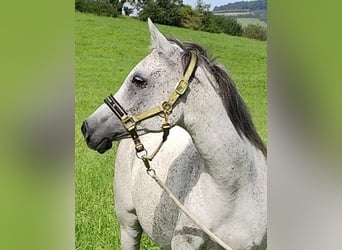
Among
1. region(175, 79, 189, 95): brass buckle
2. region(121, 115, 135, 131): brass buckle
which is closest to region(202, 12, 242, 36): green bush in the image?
region(175, 79, 189, 95): brass buckle

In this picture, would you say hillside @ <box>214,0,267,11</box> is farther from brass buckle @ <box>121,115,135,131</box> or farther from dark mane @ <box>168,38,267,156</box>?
brass buckle @ <box>121,115,135,131</box>

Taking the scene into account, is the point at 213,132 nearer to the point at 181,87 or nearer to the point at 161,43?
the point at 181,87

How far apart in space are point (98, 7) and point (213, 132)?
1.50 ft

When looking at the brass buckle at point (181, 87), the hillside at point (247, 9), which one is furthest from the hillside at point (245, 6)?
the brass buckle at point (181, 87)

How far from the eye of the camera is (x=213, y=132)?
1.46 metres

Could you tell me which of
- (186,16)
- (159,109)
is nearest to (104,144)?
(159,109)

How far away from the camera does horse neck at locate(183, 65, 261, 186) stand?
1457 millimetres

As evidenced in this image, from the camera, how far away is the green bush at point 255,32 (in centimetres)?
154

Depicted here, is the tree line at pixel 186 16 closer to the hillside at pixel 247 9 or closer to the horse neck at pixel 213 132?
the hillside at pixel 247 9

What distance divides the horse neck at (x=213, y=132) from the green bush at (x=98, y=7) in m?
0.33

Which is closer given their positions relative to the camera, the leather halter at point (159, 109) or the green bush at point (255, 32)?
the leather halter at point (159, 109)

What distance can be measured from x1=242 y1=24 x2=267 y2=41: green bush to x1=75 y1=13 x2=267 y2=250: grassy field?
18 millimetres
